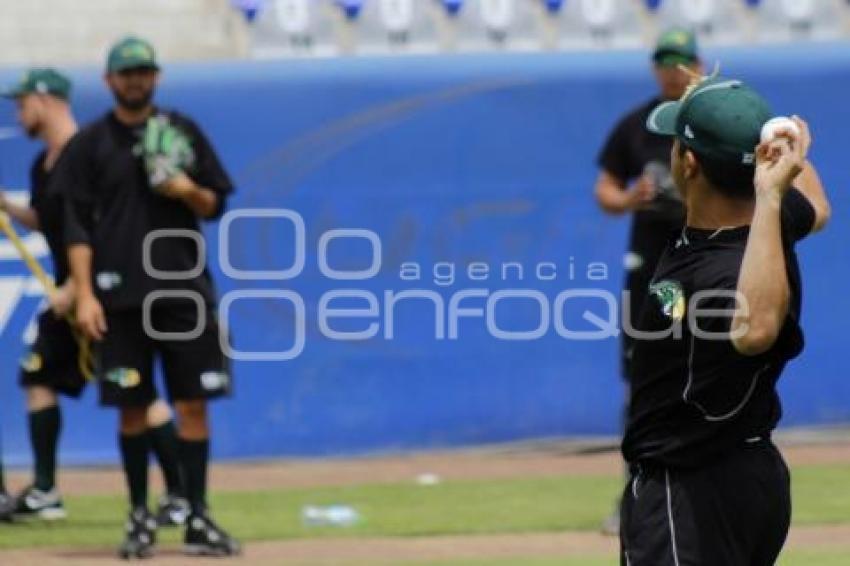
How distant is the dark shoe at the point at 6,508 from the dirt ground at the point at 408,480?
922 millimetres

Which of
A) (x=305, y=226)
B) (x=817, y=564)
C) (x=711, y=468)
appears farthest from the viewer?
(x=305, y=226)

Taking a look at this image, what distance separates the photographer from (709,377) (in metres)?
4.82

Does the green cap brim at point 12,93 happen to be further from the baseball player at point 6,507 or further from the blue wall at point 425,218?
the baseball player at point 6,507

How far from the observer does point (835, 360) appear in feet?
39.2

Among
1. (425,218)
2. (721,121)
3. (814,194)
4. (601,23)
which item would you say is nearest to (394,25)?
(601,23)

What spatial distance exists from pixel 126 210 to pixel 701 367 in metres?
4.57

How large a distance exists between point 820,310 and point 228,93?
3573mm

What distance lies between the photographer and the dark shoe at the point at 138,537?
8.68 metres

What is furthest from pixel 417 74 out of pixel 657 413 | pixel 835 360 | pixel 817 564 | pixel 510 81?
pixel 657 413

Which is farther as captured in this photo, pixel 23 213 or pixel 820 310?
pixel 820 310

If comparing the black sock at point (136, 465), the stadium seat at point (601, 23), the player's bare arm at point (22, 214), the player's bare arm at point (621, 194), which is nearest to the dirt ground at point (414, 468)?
the player's bare arm at point (22, 214)

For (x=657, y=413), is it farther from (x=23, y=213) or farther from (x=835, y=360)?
(x=835, y=360)

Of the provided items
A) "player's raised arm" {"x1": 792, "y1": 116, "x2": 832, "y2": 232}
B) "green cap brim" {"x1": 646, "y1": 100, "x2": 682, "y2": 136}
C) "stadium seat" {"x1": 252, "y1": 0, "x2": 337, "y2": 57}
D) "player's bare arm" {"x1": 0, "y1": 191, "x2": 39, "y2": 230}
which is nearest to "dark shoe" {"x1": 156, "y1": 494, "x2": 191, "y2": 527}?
"player's bare arm" {"x1": 0, "y1": 191, "x2": 39, "y2": 230}

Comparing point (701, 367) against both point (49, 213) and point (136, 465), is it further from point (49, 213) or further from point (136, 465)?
point (49, 213)
